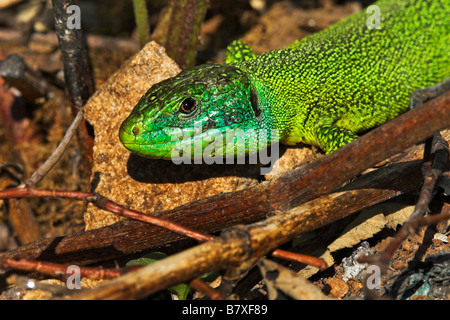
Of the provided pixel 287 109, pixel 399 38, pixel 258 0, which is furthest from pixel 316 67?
pixel 258 0

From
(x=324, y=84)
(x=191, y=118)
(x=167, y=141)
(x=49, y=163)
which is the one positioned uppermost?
(x=324, y=84)

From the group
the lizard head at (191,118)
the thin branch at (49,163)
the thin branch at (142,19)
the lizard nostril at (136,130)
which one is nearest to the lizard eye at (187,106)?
the lizard head at (191,118)

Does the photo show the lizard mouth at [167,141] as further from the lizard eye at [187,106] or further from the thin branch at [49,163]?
the thin branch at [49,163]

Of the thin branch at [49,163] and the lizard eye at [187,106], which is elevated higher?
the lizard eye at [187,106]

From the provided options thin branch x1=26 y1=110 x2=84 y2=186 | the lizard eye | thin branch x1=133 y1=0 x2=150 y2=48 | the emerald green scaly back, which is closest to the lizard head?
the lizard eye

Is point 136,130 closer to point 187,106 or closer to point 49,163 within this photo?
point 187,106

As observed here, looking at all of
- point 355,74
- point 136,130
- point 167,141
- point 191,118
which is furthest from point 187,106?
point 355,74

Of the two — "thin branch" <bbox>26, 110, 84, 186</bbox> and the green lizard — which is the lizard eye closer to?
the green lizard

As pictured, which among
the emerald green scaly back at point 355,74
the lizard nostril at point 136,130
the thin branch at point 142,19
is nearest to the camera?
the lizard nostril at point 136,130
